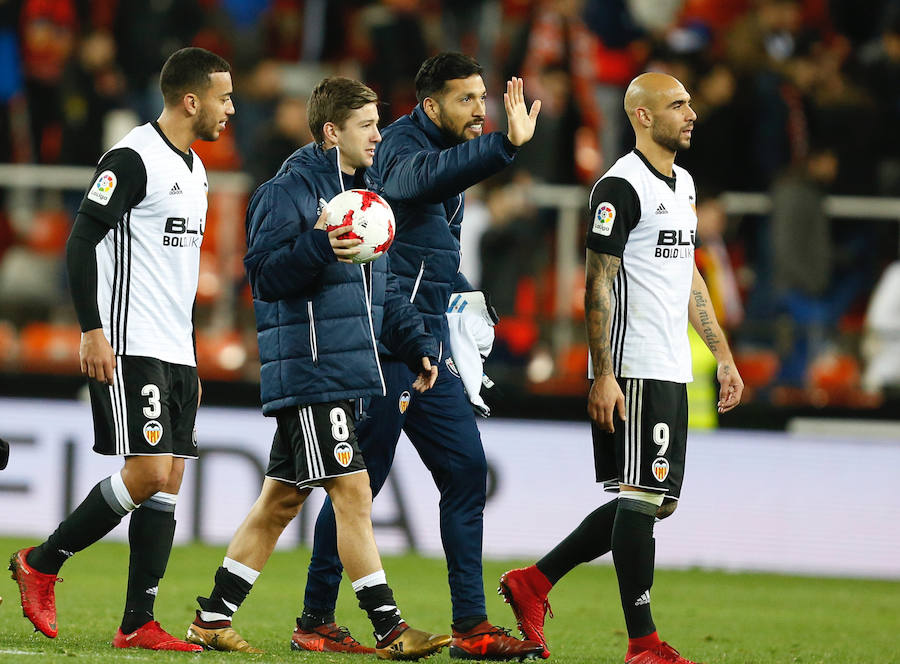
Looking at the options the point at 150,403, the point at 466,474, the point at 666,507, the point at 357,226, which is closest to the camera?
the point at 357,226

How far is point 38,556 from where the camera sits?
19.7 feet

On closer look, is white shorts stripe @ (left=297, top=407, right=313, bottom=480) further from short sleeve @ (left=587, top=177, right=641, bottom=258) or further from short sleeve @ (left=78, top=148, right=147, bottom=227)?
short sleeve @ (left=587, top=177, right=641, bottom=258)

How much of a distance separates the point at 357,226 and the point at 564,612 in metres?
3.52

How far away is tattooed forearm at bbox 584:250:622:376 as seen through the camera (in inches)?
235

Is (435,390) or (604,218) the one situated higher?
(604,218)

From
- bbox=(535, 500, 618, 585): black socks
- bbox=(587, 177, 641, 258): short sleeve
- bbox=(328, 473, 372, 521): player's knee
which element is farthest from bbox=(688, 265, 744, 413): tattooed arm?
bbox=(328, 473, 372, 521): player's knee

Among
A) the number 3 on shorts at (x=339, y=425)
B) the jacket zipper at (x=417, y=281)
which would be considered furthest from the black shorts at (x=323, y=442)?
the jacket zipper at (x=417, y=281)

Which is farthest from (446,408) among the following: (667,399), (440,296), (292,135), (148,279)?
(292,135)

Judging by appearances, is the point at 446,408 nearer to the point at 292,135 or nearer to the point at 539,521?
the point at 539,521

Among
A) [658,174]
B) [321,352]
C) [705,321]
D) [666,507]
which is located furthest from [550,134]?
A: [321,352]

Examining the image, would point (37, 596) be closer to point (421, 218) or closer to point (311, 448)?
point (311, 448)

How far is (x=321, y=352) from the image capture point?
5828 millimetres

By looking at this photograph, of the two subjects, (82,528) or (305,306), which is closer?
(305,306)

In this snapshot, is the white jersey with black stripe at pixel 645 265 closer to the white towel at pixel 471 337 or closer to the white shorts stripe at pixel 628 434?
the white shorts stripe at pixel 628 434
